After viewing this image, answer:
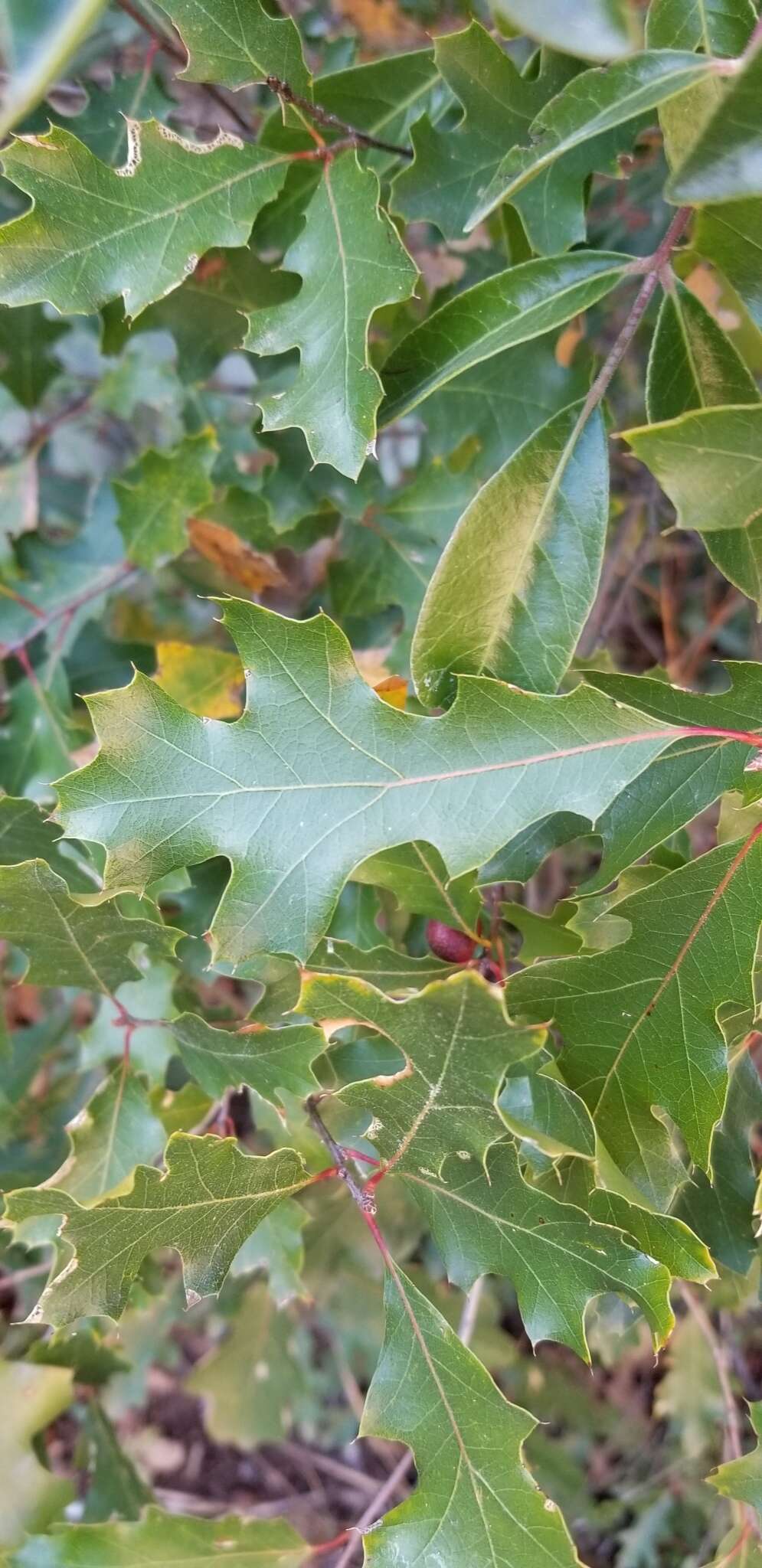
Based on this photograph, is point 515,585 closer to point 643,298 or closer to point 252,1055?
point 643,298

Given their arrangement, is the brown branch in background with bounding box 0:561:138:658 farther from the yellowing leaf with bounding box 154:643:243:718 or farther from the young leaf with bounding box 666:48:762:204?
the young leaf with bounding box 666:48:762:204

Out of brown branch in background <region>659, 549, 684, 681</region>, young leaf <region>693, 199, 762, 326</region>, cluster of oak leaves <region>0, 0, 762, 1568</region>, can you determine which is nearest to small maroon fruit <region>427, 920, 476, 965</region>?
cluster of oak leaves <region>0, 0, 762, 1568</region>

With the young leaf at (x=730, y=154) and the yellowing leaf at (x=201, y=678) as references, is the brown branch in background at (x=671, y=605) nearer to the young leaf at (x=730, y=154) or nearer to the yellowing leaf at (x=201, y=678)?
the yellowing leaf at (x=201, y=678)

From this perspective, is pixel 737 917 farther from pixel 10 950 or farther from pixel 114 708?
pixel 10 950

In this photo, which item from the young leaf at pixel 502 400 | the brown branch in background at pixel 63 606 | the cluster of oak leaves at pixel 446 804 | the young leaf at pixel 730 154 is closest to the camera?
the young leaf at pixel 730 154

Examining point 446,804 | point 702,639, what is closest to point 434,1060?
point 446,804

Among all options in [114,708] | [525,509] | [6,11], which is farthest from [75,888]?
[6,11]

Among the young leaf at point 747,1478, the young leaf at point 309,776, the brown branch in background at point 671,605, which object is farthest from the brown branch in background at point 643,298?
the brown branch in background at point 671,605
